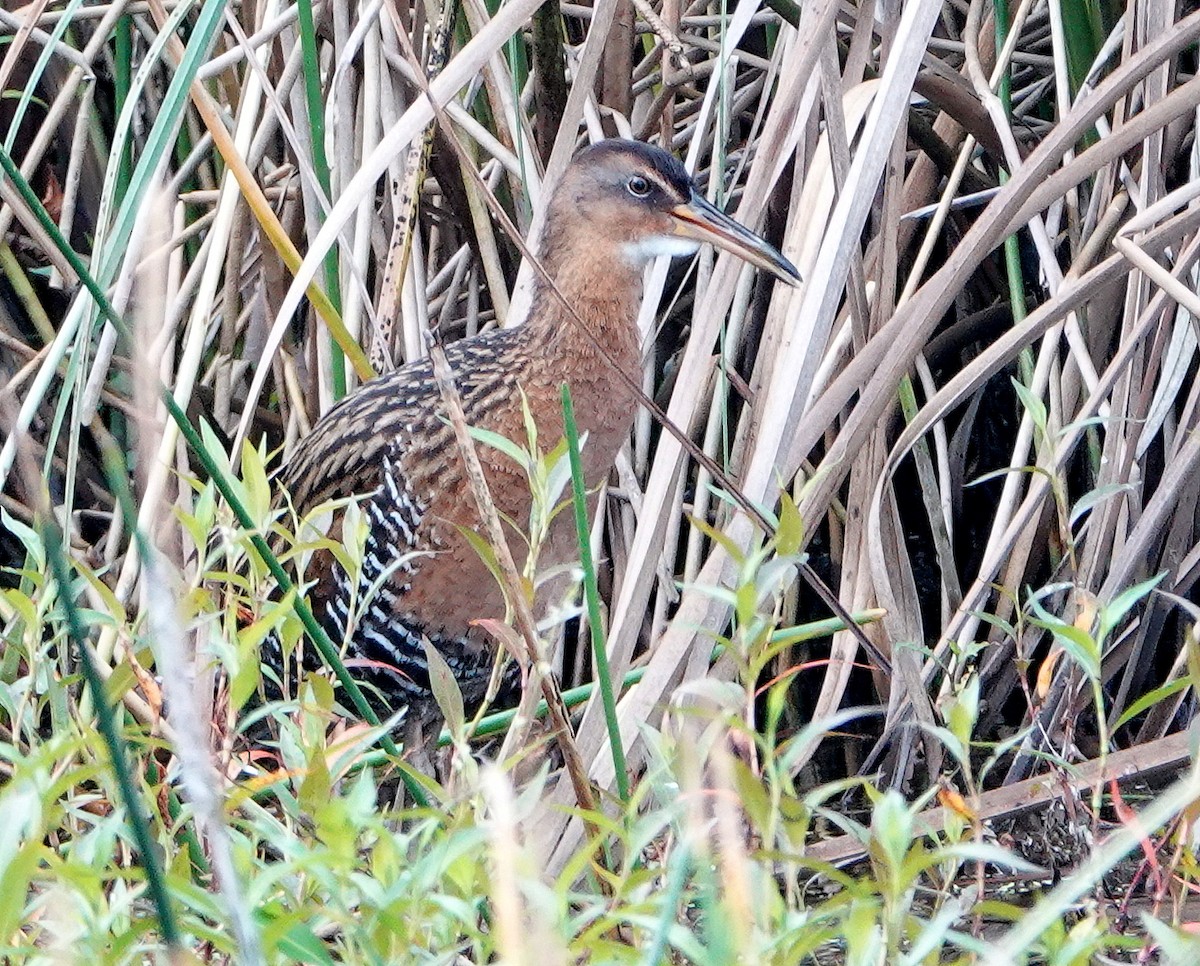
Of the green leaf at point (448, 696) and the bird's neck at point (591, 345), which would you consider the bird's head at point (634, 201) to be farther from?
the green leaf at point (448, 696)

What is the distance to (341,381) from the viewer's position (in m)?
2.71

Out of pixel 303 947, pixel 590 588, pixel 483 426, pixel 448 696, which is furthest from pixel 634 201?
pixel 303 947

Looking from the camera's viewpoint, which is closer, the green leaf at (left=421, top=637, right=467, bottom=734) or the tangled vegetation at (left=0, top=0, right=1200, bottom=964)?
the tangled vegetation at (left=0, top=0, right=1200, bottom=964)

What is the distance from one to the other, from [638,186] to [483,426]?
44 cm

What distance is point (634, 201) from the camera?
256 cm

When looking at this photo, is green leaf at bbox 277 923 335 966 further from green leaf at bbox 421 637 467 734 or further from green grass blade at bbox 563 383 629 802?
green grass blade at bbox 563 383 629 802

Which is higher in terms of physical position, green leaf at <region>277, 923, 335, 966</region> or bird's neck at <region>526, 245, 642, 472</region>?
green leaf at <region>277, 923, 335, 966</region>

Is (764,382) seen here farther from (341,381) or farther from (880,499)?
(341,381)

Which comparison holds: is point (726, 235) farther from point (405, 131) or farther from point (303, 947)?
point (303, 947)

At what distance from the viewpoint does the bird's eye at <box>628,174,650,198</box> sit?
255 cm

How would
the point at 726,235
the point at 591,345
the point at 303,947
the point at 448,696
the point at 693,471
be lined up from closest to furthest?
the point at 303,947 < the point at 448,696 < the point at 726,235 < the point at 591,345 < the point at 693,471

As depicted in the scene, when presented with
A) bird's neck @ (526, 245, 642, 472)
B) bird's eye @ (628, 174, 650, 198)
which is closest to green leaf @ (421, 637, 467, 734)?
bird's neck @ (526, 245, 642, 472)

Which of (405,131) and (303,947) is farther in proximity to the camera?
(405,131)

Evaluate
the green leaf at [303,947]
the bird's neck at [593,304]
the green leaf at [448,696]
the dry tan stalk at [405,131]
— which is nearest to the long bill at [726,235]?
the bird's neck at [593,304]
